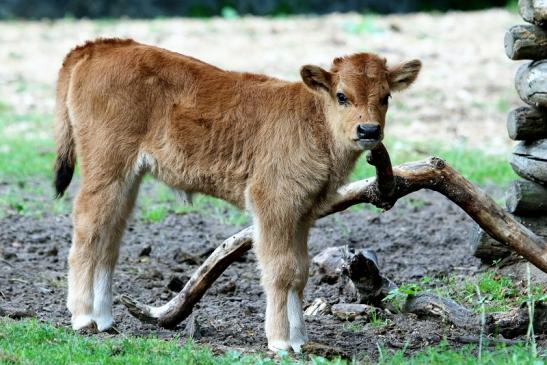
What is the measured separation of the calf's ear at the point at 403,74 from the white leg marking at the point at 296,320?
6.02 feet

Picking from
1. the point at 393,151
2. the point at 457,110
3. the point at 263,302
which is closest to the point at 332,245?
the point at 263,302

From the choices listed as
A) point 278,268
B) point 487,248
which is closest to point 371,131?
point 278,268

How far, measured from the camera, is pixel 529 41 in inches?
363

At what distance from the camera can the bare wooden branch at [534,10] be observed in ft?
29.5

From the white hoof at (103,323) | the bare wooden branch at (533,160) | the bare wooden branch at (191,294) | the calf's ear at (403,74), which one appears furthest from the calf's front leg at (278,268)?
the bare wooden branch at (533,160)

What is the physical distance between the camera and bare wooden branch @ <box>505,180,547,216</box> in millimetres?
9414

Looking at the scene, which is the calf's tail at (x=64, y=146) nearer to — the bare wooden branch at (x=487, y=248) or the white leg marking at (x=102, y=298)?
the white leg marking at (x=102, y=298)

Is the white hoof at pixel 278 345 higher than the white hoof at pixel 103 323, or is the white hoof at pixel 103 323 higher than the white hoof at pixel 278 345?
the white hoof at pixel 278 345

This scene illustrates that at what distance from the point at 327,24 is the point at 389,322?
15911mm

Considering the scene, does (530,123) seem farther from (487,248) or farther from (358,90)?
(358,90)

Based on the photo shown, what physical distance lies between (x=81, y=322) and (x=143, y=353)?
3.94 feet

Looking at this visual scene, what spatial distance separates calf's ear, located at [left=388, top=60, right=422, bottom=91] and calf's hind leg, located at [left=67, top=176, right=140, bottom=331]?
2281 millimetres

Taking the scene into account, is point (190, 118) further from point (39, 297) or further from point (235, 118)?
point (39, 297)

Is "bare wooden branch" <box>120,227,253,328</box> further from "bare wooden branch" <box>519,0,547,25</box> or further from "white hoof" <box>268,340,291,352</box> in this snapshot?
"bare wooden branch" <box>519,0,547,25</box>
